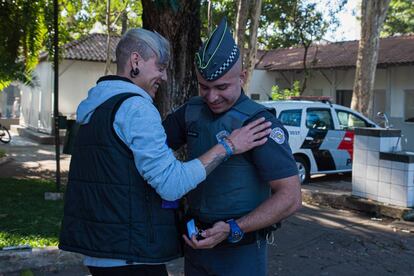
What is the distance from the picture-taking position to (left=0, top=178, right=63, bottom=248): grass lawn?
574 cm

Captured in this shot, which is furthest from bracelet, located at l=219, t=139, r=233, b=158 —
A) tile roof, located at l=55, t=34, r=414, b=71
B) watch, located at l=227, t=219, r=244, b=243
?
tile roof, located at l=55, t=34, r=414, b=71

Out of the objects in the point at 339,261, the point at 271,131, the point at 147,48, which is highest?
the point at 147,48

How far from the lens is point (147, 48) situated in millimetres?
2139

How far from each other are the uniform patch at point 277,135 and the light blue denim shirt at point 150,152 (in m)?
0.35

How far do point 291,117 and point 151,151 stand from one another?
905cm

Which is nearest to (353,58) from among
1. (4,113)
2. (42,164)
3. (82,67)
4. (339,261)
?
(82,67)

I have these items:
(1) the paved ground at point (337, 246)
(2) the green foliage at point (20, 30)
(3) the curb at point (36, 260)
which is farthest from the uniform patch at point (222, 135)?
(2) the green foliage at point (20, 30)

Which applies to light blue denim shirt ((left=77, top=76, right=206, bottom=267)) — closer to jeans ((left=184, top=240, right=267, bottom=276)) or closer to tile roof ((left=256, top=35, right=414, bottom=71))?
jeans ((left=184, top=240, right=267, bottom=276))

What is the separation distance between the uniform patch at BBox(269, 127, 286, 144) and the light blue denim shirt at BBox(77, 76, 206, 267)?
35 centimetres

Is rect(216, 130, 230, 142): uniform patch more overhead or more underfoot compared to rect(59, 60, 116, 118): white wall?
more underfoot

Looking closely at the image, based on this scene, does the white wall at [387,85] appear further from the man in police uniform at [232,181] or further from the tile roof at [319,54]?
the man in police uniform at [232,181]

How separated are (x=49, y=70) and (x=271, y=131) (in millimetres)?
22586

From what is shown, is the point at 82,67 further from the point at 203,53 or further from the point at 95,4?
the point at 203,53

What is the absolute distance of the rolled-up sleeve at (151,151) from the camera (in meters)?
1.98
